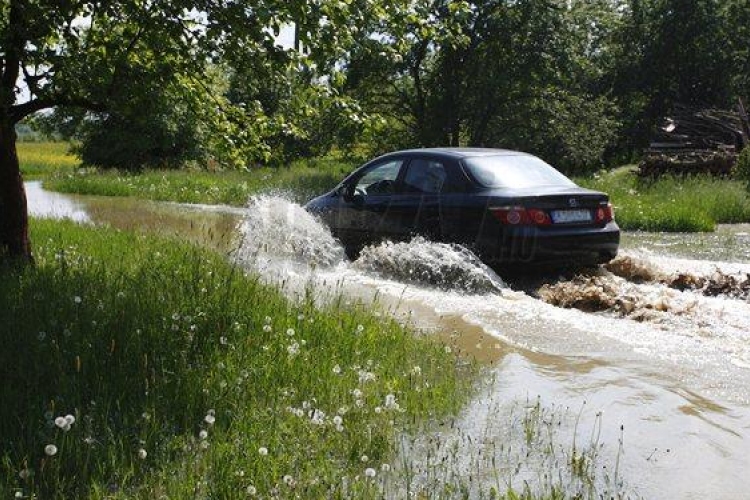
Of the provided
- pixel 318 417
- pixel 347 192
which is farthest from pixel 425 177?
pixel 318 417

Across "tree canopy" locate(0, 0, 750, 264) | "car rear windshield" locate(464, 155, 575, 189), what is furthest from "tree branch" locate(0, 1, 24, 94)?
"car rear windshield" locate(464, 155, 575, 189)

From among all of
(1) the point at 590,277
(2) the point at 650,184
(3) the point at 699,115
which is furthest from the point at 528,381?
(3) the point at 699,115

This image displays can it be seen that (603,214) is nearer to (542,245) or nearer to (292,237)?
(542,245)

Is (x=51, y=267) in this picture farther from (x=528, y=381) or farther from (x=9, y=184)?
(x=528, y=381)

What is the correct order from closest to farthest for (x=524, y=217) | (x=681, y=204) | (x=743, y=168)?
1. (x=524, y=217)
2. (x=681, y=204)
3. (x=743, y=168)

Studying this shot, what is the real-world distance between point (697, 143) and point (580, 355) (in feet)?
66.2

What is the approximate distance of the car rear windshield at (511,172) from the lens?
31.0ft

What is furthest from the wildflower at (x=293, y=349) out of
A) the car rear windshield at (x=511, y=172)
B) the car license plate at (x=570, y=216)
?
the car rear windshield at (x=511, y=172)

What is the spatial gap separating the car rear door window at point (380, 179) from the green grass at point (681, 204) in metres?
6.69

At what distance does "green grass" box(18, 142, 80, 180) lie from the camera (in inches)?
1624

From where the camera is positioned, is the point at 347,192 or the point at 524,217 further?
the point at 347,192

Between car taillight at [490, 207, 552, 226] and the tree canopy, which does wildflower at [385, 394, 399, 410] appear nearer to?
the tree canopy

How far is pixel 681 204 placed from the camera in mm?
16828

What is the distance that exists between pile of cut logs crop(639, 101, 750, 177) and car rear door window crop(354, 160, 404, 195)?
43.3ft
